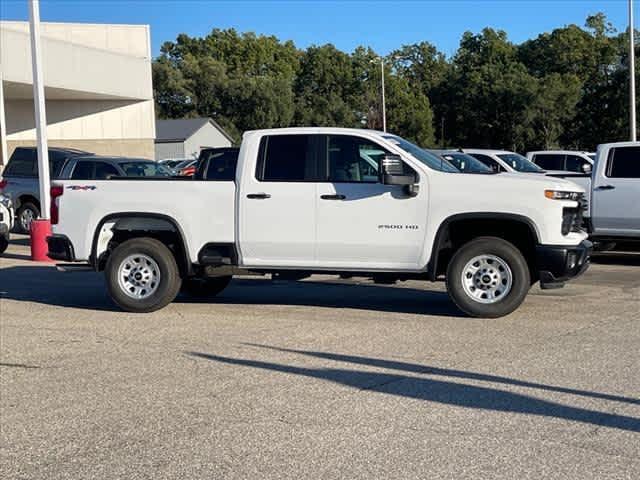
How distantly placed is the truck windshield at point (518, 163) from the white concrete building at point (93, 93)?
65.7ft

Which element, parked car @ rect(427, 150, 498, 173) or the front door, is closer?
the front door

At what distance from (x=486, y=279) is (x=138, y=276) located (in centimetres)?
406

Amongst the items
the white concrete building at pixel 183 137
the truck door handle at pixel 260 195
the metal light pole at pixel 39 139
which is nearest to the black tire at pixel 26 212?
the metal light pole at pixel 39 139

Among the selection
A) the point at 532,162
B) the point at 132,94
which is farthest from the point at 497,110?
the point at 532,162

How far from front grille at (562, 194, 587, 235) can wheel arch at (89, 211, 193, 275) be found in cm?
424

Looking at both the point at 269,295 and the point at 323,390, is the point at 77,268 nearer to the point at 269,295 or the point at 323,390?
the point at 269,295

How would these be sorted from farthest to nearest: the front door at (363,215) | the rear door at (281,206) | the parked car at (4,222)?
the parked car at (4,222) → the rear door at (281,206) → the front door at (363,215)

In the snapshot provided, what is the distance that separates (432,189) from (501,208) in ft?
2.51

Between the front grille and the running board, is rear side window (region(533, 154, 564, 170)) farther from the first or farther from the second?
the running board

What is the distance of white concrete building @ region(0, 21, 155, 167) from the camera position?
35.4 m

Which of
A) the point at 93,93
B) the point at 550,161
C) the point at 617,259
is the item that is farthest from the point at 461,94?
the point at 617,259

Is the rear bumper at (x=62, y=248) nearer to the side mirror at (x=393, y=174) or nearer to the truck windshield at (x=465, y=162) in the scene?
the side mirror at (x=393, y=174)

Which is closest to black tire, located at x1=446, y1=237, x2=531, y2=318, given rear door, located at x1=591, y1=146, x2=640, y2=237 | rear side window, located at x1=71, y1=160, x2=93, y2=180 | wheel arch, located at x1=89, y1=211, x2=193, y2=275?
wheel arch, located at x1=89, y1=211, x2=193, y2=275

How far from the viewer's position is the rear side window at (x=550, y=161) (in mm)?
22312
